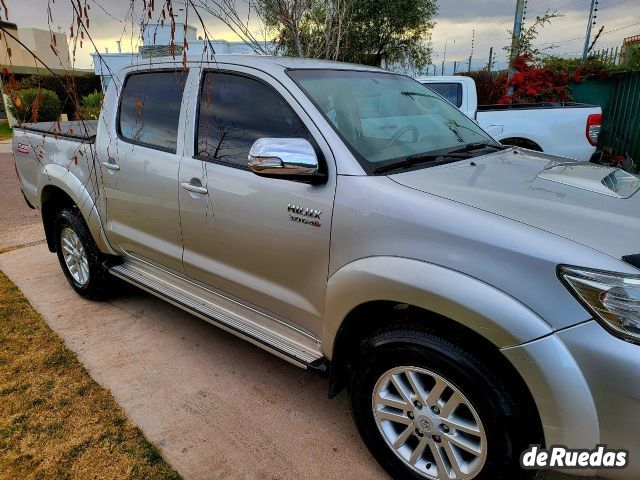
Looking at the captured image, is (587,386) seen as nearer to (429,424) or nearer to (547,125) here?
(429,424)

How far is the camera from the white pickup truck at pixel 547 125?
6.54m

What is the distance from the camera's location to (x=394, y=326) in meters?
2.07

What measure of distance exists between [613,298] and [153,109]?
9.63ft

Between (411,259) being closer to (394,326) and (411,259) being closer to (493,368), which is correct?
(394,326)

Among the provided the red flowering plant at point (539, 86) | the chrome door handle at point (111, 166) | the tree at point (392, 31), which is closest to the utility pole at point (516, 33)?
the red flowering plant at point (539, 86)

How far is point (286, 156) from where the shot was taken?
2152mm

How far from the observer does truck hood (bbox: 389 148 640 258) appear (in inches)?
67.9

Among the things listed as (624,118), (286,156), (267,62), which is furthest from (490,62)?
(286,156)

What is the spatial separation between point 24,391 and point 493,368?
8.91ft

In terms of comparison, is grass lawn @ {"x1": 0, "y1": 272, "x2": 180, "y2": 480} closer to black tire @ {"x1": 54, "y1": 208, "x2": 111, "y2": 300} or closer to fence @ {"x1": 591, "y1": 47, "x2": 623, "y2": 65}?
black tire @ {"x1": 54, "y1": 208, "x2": 111, "y2": 300}

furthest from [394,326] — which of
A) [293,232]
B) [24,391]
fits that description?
[24,391]

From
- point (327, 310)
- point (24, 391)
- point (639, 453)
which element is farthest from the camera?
point (24, 391)
